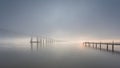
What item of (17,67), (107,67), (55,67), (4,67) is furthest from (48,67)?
(107,67)

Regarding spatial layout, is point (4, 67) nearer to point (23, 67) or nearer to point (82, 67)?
point (23, 67)

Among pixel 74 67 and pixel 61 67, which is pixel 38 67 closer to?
pixel 61 67

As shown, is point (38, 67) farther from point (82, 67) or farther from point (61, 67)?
point (82, 67)

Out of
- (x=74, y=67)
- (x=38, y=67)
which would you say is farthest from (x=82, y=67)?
(x=38, y=67)

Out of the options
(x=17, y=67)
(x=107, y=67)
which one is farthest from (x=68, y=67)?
(x=17, y=67)

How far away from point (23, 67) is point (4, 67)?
236cm

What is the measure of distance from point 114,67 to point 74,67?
4.79 metres

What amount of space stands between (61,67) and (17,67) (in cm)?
524

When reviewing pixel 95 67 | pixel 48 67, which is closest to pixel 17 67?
pixel 48 67

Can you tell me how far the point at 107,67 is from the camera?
1741cm

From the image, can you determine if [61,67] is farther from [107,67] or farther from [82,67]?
[107,67]

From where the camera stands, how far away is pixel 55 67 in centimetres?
1727

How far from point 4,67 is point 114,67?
1305cm

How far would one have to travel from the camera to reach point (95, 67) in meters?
17.3
